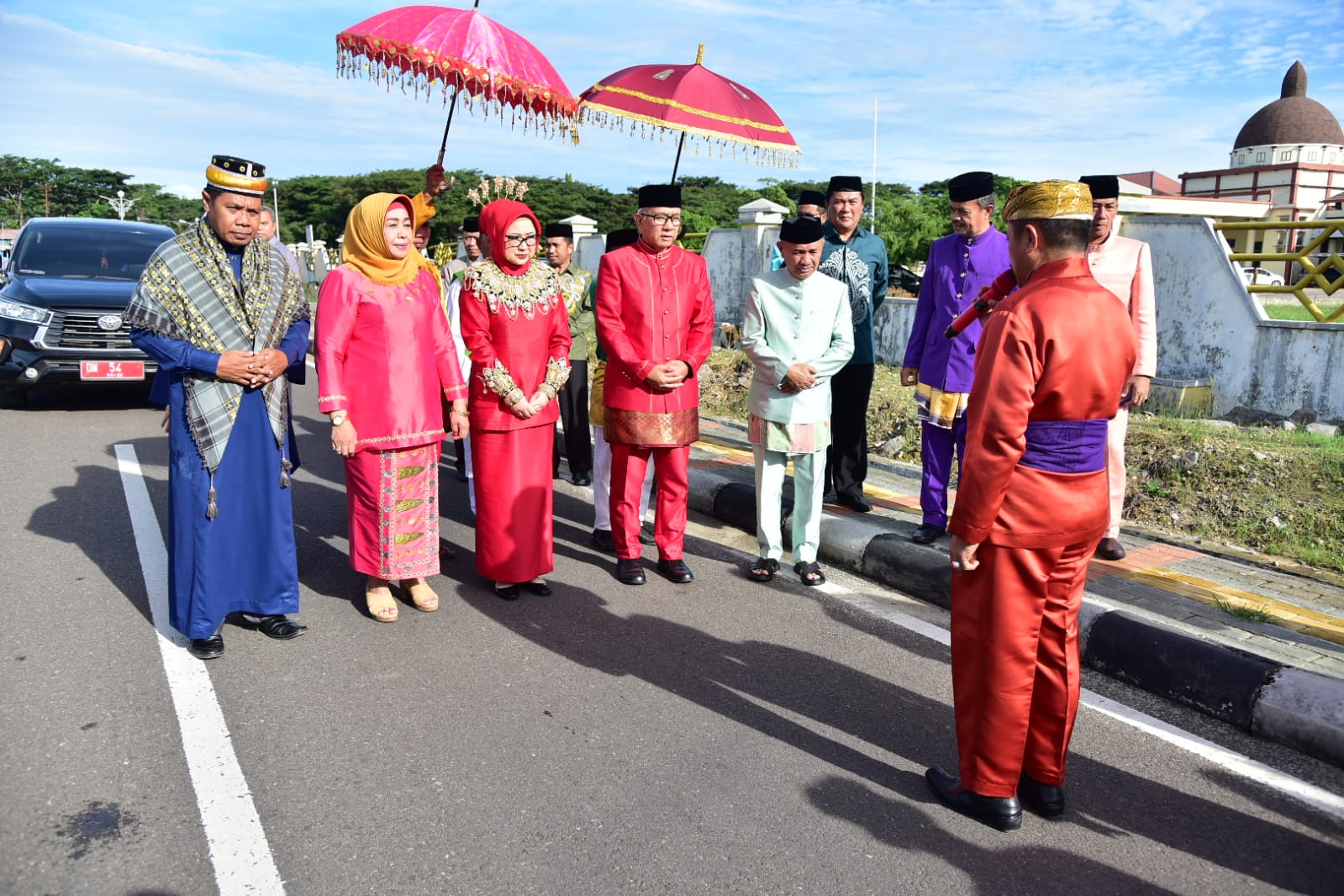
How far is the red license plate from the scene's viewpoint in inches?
350

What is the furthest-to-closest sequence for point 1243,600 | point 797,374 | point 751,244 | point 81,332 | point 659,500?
point 751,244 → point 81,332 → point 659,500 → point 797,374 → point 1243,600

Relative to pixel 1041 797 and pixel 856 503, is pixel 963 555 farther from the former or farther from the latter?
pixel 856 503

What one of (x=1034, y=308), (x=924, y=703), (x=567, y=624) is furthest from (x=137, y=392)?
(x=1034, y=308)

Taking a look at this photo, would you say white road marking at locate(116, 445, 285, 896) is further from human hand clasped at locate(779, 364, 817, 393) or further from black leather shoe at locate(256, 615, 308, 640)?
human hand clasped at locate(779, 364, 817, 393)

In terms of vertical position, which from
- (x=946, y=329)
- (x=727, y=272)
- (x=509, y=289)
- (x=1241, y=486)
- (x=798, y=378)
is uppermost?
(x=727, y=272)

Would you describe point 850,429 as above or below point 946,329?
below

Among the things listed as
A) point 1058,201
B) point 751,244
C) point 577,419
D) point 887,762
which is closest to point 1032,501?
point 1058,201

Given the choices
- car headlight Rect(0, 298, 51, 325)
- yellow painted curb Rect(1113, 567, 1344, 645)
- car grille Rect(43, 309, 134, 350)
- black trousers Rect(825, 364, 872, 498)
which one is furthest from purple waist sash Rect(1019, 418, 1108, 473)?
car headlight Rect(0, 298, 51, 325)

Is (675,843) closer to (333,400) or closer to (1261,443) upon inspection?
(333,400)

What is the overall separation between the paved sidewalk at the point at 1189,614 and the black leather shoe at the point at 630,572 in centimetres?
112

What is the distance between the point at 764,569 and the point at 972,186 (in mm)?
2235

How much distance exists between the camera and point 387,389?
4.36 m

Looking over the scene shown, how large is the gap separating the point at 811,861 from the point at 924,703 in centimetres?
116

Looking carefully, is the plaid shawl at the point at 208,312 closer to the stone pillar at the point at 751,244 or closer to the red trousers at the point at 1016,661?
the red trousers at the point at 1016,661
